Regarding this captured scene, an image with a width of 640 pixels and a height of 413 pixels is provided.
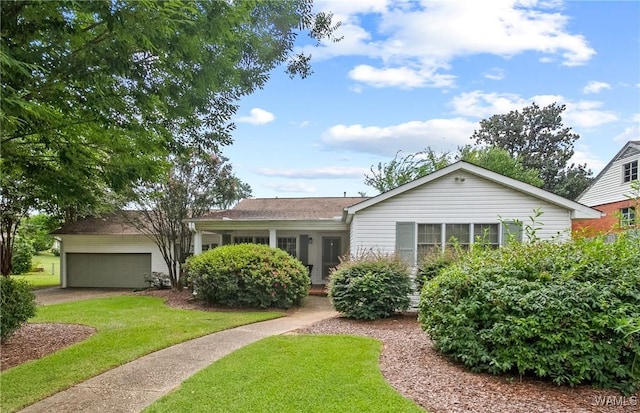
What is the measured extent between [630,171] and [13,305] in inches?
992

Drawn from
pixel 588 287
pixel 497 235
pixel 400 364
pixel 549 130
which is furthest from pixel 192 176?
pixel 549 130

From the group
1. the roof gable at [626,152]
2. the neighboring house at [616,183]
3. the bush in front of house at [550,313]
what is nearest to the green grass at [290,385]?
the bush in front of house at [550,313]

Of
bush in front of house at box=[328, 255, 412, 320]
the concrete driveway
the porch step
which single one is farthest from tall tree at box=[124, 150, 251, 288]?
bush in front of house at box=[328, 255, 412, 320]

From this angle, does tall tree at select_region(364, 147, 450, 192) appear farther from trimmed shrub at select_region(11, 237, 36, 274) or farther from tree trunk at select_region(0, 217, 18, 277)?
trimmed shrub at select_region(11, 237, 36, 274)

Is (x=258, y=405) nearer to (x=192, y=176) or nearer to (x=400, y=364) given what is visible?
(x=400, y=364)

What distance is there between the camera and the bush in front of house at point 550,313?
4895mm

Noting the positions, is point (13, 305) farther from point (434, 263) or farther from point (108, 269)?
point (108, 269)

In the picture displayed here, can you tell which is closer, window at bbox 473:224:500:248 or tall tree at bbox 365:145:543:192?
window at bbox 473:224:500:248

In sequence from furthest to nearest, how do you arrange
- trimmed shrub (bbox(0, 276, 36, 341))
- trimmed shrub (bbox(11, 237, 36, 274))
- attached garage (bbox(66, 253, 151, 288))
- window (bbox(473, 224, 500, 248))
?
trimmed shrub (bbox(11, 237, 36, 274))
attached garage (bbox(66, 253, 151, 288))
window (bbox(473, 224, 500, 248))
trimmed shrub (bbox(0, 276, 36, 341))

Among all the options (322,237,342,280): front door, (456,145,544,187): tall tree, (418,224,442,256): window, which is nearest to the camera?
(418,224,442,256): window

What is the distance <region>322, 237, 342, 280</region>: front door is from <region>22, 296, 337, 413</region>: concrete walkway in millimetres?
9647

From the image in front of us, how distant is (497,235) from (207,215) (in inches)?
416

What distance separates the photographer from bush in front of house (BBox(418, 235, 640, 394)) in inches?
193

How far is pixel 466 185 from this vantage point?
1198 cm
